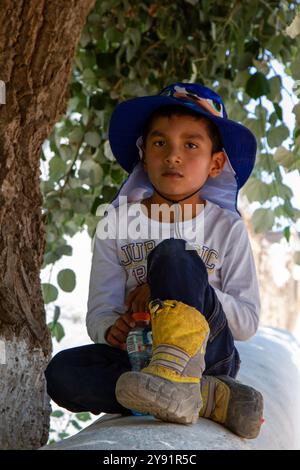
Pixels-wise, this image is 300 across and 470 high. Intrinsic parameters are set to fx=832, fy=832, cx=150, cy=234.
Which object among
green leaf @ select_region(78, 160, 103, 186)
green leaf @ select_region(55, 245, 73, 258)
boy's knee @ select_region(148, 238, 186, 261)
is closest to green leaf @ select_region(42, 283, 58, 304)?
green leaf @ select_region(55, 245, 73, 258)

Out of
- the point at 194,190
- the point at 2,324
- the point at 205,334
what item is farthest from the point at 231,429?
the point at 194,190

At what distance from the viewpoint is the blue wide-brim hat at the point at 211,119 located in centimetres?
172

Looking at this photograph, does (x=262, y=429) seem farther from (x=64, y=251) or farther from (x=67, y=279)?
(x=64, y=251)

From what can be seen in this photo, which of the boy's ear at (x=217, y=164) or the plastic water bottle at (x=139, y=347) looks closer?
the plastic water bottle at (x=139, y=347)

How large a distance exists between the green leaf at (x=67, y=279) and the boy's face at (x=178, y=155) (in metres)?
0.52

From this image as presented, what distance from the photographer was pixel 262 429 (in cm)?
160

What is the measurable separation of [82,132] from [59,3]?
1011 mm

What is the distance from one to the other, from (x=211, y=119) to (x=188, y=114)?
0.05m

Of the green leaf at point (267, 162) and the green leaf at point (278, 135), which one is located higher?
the green leaf at point (278, 135)

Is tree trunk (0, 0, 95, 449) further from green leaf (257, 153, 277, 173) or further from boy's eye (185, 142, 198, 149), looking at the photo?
green leaf (257, 153, 277, 173)

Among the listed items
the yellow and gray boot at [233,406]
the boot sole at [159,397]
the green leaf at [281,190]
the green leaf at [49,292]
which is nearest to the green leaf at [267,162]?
the green leaf at [281,190]

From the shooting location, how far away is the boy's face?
168 centimetres

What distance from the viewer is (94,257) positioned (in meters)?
1.70

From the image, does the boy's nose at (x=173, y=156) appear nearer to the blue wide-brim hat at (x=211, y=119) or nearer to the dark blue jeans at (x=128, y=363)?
the blue wide-brim hat at (x=211, y=119)
